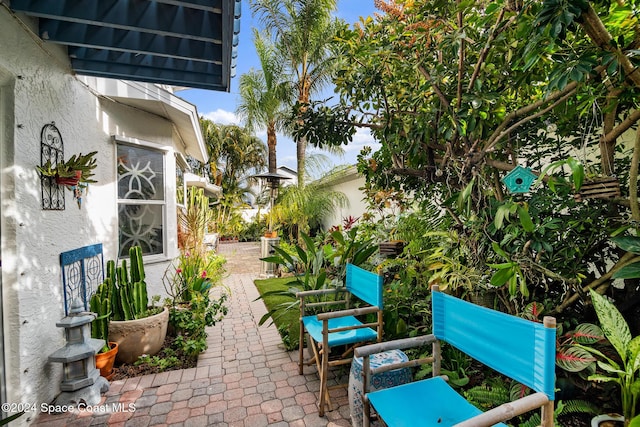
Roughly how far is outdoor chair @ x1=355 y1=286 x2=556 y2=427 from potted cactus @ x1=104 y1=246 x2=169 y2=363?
254 cm

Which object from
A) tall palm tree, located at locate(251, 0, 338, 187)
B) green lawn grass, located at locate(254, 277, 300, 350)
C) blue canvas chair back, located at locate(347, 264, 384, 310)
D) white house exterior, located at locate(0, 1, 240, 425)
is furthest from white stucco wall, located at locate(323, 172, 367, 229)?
white house exterior, located at locate(0, 1, 240, 425)

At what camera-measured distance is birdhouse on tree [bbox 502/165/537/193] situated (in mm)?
1652

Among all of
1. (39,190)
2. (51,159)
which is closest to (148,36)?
(51,159)

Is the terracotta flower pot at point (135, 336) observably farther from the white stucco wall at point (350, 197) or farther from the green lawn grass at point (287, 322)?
the white stucco wall at point (350, 197)

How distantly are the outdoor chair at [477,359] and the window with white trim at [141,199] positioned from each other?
3.66 m

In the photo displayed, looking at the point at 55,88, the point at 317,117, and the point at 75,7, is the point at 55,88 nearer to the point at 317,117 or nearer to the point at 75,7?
the point at 75,7

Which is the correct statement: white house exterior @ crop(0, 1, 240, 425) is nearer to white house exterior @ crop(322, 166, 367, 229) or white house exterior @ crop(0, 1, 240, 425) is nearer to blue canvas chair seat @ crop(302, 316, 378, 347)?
blue canvas chair seat @ crop(302, 316, 378, 347)

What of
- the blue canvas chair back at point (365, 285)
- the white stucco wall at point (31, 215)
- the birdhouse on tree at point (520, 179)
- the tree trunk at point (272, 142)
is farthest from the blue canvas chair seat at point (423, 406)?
the tree trunk at point (272, 142)

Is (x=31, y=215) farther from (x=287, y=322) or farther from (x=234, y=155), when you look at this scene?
(x=234, y=155)

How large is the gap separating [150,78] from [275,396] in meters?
3.29

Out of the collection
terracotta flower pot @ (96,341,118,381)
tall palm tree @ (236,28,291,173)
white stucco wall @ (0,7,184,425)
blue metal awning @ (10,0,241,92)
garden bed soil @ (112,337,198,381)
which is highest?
tall palm tree @ (236,28,291,173)

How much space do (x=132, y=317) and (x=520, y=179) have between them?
3748 mm

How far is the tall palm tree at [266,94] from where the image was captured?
9711mm

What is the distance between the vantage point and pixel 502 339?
1.56 meters
